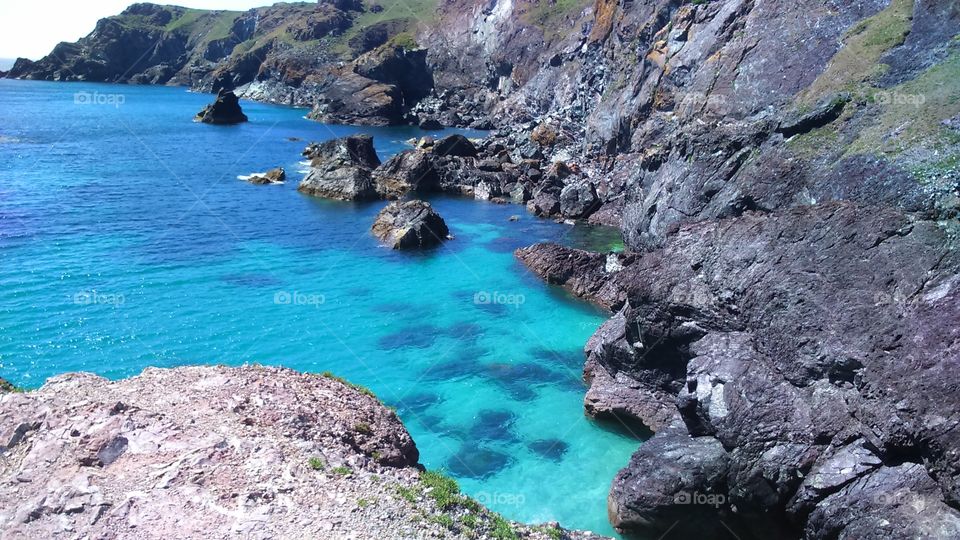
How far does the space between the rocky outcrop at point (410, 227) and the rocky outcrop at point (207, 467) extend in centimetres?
3134

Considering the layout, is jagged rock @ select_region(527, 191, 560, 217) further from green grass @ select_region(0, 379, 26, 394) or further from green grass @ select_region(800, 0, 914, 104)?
green grass @ select_region(0, 379, 26, 394)

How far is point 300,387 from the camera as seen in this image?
2139cm

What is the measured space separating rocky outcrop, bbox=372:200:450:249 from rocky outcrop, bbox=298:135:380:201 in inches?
469

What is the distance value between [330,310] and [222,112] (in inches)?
3962

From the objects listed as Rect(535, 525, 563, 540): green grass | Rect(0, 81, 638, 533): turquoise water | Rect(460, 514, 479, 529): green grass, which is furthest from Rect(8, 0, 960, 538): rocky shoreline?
Rect(460, 514, 479, 529): green grass

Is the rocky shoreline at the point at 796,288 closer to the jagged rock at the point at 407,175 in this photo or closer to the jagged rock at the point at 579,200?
the jagged rock at the point at 579,200

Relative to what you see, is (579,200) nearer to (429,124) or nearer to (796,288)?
(796,288)

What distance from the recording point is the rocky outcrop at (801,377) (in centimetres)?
1808

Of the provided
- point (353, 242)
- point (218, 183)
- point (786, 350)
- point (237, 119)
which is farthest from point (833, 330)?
point (237, 119)

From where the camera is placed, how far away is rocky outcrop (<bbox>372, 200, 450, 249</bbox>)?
51.7m

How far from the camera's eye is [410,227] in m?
51.9

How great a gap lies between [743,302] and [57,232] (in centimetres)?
4991

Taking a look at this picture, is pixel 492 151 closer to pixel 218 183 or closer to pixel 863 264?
pixel 218 183

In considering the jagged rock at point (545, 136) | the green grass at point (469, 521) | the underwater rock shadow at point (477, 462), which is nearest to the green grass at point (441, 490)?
the green grass at point (469, 521)
